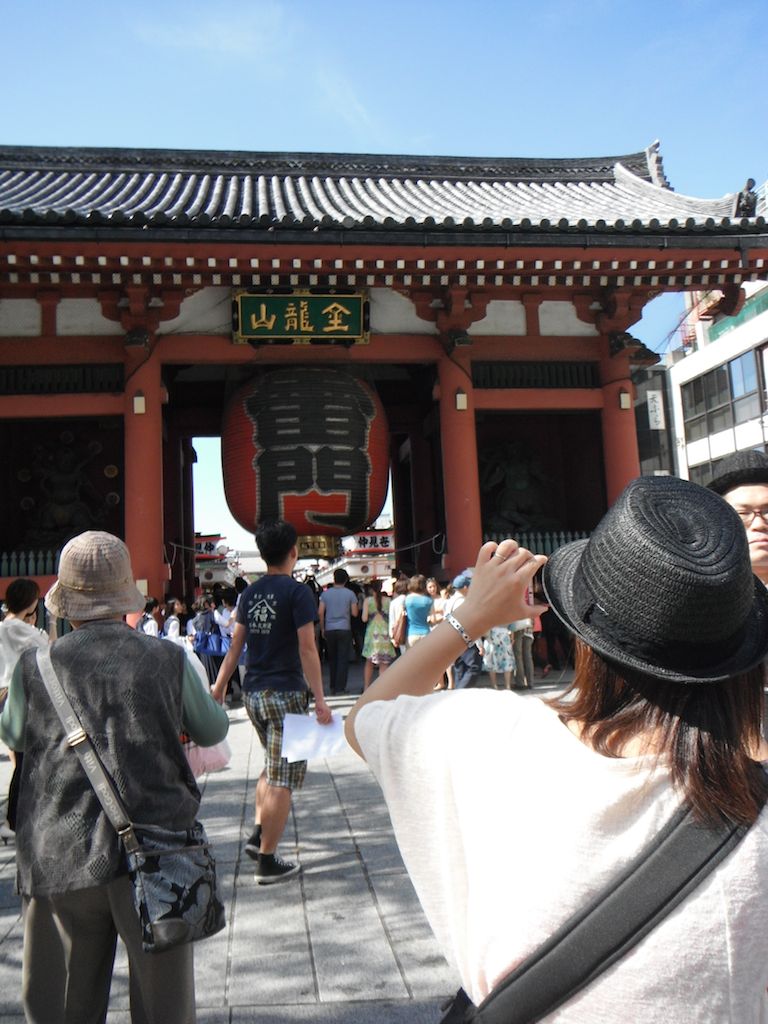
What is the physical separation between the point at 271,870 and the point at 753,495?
2554 millimetres

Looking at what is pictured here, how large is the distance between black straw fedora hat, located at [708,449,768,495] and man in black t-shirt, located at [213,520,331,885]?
1.88 meters

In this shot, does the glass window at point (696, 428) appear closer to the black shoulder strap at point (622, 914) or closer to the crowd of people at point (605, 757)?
the crowd of people at point (605, 757)

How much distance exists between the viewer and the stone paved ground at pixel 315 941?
2.38 metres

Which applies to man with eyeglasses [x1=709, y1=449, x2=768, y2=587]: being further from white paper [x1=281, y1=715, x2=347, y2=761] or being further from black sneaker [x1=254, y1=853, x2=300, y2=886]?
black sneaker [x1=254, y1=853, x2=300, y2=886]

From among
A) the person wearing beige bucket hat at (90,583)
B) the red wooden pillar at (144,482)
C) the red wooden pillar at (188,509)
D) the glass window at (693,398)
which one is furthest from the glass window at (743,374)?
the person wearing beige bucket hat at (90,583)

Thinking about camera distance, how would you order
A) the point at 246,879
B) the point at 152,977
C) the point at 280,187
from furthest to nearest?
the point at 280,187
the point at 246,879
the point at 152,977

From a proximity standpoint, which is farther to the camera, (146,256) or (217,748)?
(146,256)

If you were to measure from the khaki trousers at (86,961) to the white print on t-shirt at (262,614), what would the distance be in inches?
70.8

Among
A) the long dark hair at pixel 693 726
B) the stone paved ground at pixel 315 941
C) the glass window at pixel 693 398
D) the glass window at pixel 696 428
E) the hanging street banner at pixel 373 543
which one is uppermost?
the glass window at pixel 693 398

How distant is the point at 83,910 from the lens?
68.6 inches

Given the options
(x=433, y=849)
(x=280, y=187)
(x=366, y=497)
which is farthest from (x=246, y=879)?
(x=280, y=187)

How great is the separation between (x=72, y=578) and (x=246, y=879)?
2.14m

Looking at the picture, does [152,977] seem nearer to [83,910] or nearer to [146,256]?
[83,910]

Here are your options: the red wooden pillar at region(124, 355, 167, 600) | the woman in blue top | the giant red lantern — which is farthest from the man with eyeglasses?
the red wooden pillar at region(124, 355, 167, 600)
